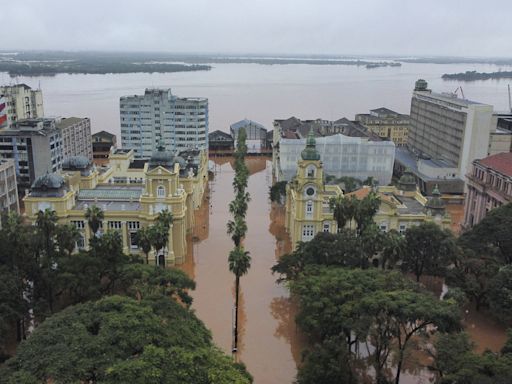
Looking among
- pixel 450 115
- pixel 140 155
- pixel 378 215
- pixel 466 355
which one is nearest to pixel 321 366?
pixel 466 355

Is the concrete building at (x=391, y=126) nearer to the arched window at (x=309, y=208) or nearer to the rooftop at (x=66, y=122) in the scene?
the rooftop at (x=66, y=122)

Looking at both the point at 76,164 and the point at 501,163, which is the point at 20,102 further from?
the point at 501,163

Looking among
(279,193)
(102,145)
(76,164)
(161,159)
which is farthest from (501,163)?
(102,145)

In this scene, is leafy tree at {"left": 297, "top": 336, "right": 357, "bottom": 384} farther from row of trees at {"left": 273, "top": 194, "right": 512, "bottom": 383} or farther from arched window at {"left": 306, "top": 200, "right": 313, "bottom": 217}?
arched window at {"left": 306, "top": 200, "right": 313, "bottom": 217}

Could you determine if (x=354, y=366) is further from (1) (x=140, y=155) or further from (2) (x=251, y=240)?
(1) (x=140, y=155)

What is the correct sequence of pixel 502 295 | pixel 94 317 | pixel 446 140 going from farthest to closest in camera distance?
pixel 446 140
pixel 502 295
pixel 94 317

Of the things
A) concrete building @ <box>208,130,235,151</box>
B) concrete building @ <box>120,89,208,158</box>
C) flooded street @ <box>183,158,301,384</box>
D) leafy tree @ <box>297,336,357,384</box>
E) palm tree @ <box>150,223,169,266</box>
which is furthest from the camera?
concrete building @ <box>208,130,235,151</box>

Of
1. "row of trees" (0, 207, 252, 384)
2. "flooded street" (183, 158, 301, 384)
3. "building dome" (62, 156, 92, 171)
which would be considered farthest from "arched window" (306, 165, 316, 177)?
"building dome" (62, 156, 92, 171)
